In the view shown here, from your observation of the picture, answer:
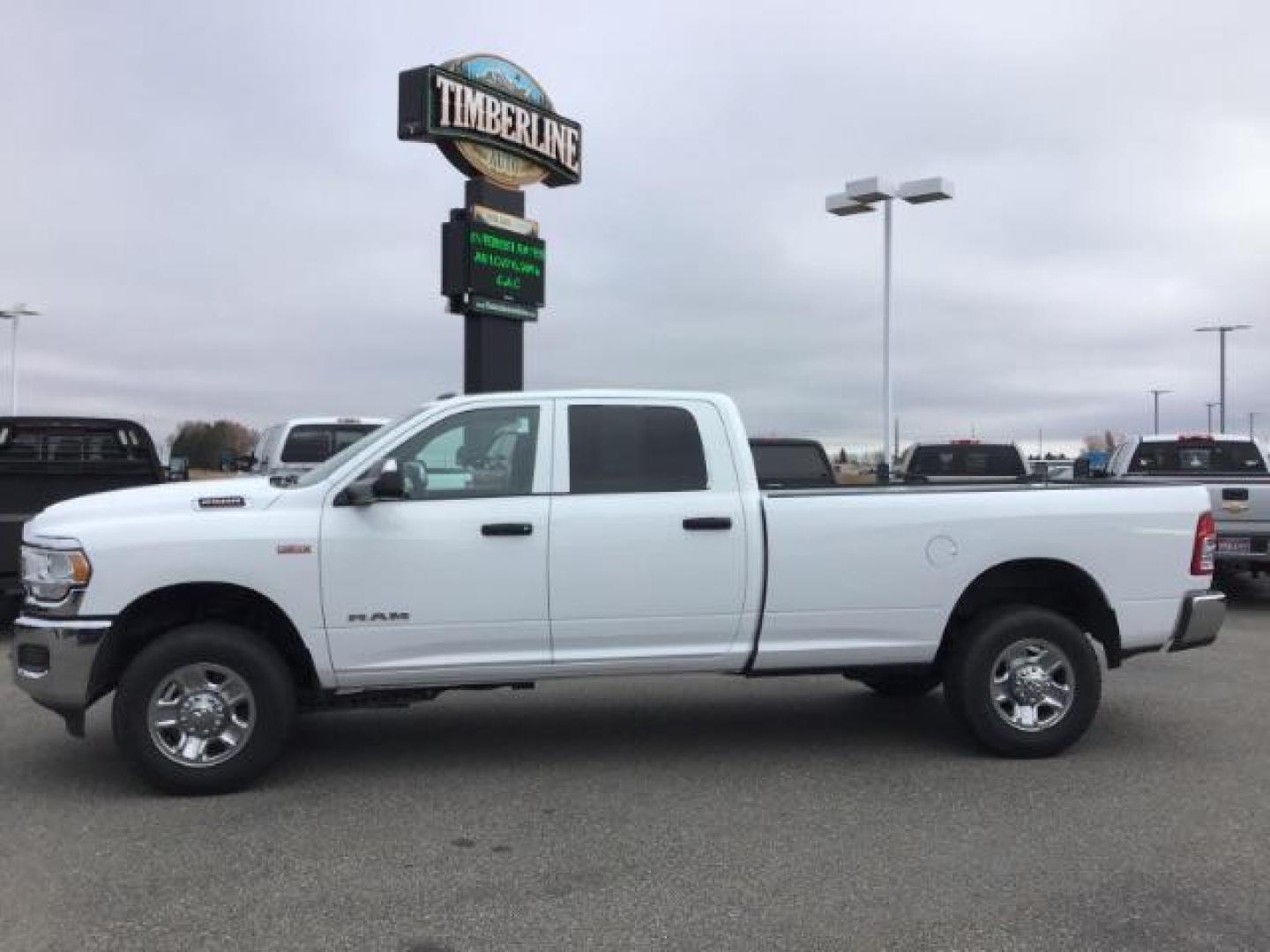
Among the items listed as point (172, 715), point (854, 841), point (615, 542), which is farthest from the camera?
point (615, 542)

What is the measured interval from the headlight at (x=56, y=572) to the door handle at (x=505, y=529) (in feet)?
6.06

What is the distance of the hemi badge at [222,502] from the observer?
5.58 meters

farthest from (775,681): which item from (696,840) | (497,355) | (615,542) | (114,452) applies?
(497,355)

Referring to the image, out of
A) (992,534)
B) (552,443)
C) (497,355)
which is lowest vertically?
(992,534)

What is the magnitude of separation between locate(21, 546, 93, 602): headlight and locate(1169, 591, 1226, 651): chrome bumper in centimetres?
568

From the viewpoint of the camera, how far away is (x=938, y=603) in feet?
20.2

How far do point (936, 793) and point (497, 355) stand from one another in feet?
42.1

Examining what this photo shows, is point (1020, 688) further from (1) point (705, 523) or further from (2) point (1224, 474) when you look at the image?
(2) point (1224, 474)

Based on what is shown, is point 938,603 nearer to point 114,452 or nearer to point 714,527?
point 714,527

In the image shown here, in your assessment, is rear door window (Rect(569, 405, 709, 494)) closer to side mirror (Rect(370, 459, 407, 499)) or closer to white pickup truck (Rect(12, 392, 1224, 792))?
white pickup truck (Rect(12, 392, 1224, 792))

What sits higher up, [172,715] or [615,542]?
[615,542]

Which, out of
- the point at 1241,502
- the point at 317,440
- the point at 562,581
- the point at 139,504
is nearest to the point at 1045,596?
the point at 562,581

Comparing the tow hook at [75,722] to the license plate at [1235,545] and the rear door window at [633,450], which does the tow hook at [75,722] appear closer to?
the rear door window at [633,450]

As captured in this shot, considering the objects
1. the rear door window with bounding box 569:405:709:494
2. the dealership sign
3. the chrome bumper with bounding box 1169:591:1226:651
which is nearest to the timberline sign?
the dealership sign
